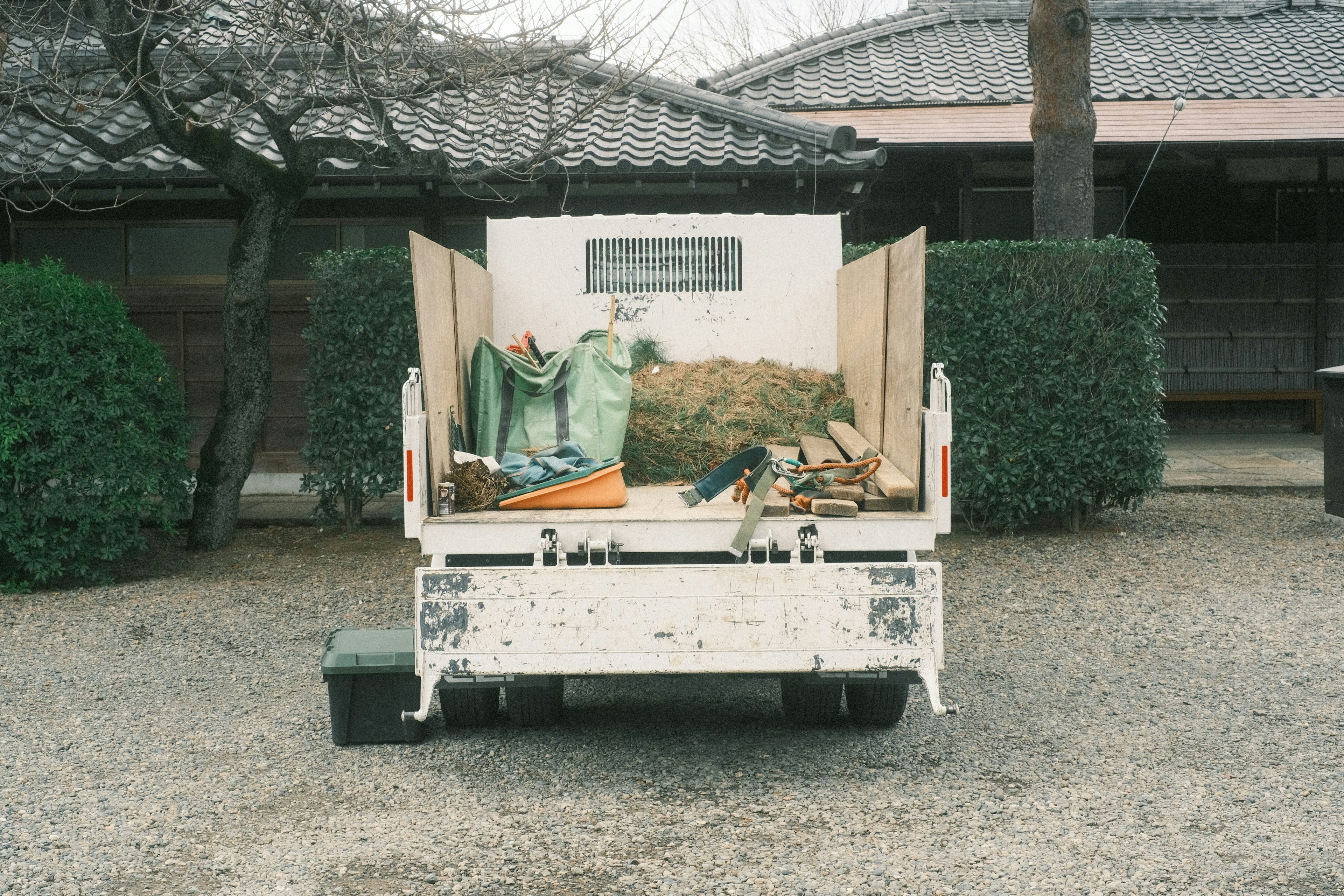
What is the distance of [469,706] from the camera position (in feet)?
14.6

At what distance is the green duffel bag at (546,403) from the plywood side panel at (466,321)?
0.12 ft

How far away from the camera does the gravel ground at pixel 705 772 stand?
10.7ft

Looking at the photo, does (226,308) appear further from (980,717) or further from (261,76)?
(980,717)

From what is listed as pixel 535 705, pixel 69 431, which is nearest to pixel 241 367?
A: pixel 69 431

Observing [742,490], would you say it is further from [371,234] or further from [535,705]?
[371,234]

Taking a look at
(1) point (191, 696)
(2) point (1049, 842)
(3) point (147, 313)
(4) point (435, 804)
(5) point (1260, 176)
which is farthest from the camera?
(5) point (1260, 176)

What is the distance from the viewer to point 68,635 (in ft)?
20.1

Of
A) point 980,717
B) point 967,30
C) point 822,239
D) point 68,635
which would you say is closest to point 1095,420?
point 822,239

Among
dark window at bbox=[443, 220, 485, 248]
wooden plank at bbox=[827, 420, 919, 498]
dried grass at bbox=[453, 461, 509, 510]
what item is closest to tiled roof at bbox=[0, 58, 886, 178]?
dark window at bbox=[443, 220, 485, 248]

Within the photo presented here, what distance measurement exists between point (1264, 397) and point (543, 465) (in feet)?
37.9

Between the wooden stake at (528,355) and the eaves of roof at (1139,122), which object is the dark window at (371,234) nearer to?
the eaves of roof at (1139,122)

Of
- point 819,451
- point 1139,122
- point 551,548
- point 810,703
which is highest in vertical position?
point 1139,122

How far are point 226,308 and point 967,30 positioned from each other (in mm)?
11966

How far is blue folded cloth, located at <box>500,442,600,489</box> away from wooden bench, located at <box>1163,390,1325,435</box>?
417 inches
